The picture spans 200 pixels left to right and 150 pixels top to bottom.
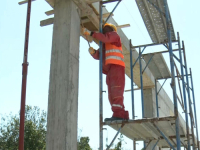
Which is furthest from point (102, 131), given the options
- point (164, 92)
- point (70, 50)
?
point (164, 92)

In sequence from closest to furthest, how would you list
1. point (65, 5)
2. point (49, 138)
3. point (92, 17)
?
point (49, 138) < point (65, 5) < point (92, 17)

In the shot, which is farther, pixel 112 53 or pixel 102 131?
pixel 112 53

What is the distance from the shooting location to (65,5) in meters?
5.81

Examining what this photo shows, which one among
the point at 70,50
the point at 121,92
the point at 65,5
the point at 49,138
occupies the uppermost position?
the point at 65,5

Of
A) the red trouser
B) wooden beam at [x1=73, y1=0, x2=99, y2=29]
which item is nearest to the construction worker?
the red trouser

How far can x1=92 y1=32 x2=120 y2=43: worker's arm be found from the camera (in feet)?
19.2

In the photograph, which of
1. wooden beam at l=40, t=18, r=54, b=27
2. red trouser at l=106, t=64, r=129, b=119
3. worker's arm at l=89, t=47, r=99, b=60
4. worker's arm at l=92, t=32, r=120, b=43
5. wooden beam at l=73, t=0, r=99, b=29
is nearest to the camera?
red trouser at l=106, t=64, r=129, b=119

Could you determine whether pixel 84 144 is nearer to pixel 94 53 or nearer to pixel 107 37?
pixel 94 53

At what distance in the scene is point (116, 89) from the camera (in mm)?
5816

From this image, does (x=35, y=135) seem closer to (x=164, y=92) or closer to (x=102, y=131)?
(x=164, y=92)

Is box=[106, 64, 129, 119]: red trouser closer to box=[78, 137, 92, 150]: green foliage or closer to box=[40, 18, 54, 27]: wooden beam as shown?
box=[40, 18, 54, 27]: wooden beam

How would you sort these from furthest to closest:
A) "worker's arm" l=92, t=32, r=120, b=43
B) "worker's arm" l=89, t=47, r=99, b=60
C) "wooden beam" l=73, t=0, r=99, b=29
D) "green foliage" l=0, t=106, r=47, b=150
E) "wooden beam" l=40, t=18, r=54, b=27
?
"green foliage" l=0, t=106, r=47, b=150 < "wooden beam" l=40, t=18, r=54, b=27 < "worker's arm" l=89, t=47, r=99, b=60 < "wooden beam" l=73, t=0, r=99, b=29 < "worker's arm" l=92, t=32, r=120, b=43

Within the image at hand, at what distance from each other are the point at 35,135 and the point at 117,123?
19.1m

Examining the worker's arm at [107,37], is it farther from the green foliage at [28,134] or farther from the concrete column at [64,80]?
the green foliage at [28,134]
